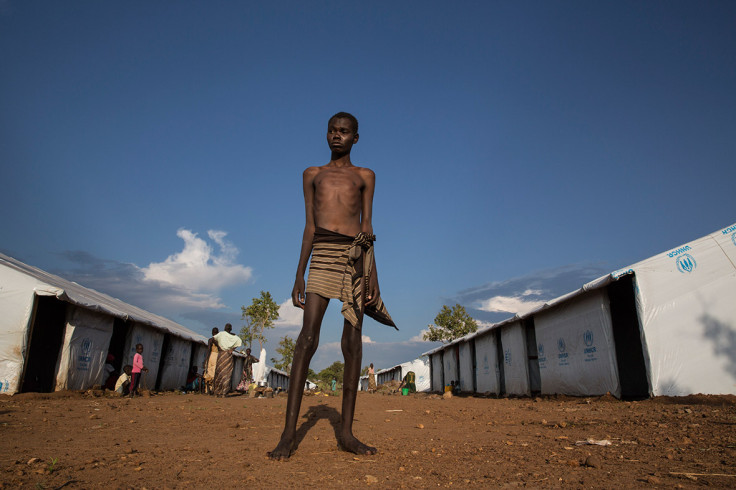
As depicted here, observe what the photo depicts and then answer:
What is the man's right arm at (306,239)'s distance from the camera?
2797 mm

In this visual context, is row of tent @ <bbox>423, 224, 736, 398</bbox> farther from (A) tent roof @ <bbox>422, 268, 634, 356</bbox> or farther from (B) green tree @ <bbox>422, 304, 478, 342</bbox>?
(B) green tree @ <bbox>422, 304, 478, 342</bbox>

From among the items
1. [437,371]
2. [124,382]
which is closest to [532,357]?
[124,382]

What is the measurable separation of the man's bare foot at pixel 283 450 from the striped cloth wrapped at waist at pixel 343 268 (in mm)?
763

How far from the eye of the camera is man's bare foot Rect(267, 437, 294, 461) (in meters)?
2.22

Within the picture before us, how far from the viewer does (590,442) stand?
8.75ft

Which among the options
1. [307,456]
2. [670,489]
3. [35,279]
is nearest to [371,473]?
[307,456]

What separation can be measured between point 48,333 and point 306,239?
10648mm

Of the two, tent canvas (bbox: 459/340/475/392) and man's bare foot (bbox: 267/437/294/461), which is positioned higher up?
tent canvas (bbox: 459/340/475/392)

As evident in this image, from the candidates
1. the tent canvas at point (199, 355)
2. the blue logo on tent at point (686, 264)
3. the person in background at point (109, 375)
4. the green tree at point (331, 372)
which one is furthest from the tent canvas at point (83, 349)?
the green tree at point (331, 372)

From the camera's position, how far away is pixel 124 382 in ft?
33.7

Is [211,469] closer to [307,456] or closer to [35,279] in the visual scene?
[307,456]

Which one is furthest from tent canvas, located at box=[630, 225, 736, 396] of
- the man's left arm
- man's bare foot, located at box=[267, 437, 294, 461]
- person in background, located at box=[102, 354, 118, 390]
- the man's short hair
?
person in background, located at box=[102, 354, 118, 390]

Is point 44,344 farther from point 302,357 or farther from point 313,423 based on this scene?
point 302,357

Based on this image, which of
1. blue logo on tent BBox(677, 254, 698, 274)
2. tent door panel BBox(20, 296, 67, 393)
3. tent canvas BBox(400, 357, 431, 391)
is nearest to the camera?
blue logo on tent BBox(677, 254, 698, 274)
